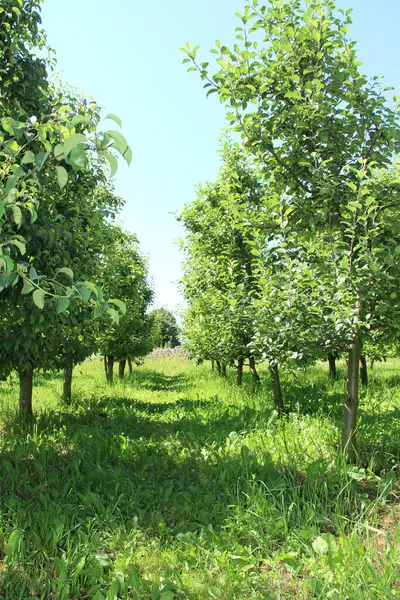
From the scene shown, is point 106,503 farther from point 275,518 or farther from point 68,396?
point 68,396

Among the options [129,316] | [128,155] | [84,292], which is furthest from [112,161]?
[129,316]

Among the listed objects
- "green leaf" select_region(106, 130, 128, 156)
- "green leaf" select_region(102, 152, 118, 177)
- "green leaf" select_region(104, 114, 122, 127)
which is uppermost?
"green leaf" select_region(104, 114, 122, 127)

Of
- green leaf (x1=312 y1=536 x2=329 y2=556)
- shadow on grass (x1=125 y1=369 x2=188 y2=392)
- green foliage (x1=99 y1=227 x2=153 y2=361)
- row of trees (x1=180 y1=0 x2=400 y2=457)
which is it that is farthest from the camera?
shadow on grass (x1=125 y1=369 x2=188 y2=392)

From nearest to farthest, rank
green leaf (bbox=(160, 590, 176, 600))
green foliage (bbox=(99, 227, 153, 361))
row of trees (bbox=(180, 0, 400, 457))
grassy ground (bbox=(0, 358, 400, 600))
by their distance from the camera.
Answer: green leaf (bbox=(160, 590, 176, 600)) → grassy ground (bbox=(0, 358, 400, 600)) → row of trees (bbox=(180, 0, 400, 457)) → green foliage (bbox=(99, 227, 153, 361))

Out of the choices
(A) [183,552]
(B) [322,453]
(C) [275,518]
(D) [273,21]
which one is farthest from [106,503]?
(D) [273,21]

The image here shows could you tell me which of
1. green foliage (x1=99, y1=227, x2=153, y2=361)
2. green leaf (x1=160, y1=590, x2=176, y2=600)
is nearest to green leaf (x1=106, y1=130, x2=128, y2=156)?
green leaf (x1=160, y1=590, x2=176, y2=600)

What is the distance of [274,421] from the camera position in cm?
693

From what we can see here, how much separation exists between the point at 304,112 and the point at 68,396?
7.66 metres

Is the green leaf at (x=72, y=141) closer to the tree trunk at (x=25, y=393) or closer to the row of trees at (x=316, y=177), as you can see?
the row of trees at (x=316, y=177)

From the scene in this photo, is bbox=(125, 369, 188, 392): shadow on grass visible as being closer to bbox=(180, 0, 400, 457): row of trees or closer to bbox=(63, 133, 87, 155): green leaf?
bbox=(180, 0, 400, 457): row of trees

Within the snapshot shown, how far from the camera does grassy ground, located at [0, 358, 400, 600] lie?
2.83 meters

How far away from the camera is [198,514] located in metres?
3.84

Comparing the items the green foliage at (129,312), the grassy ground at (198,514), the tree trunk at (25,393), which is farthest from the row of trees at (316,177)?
the green foliage at (129,312)

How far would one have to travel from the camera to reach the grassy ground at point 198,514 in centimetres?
283
